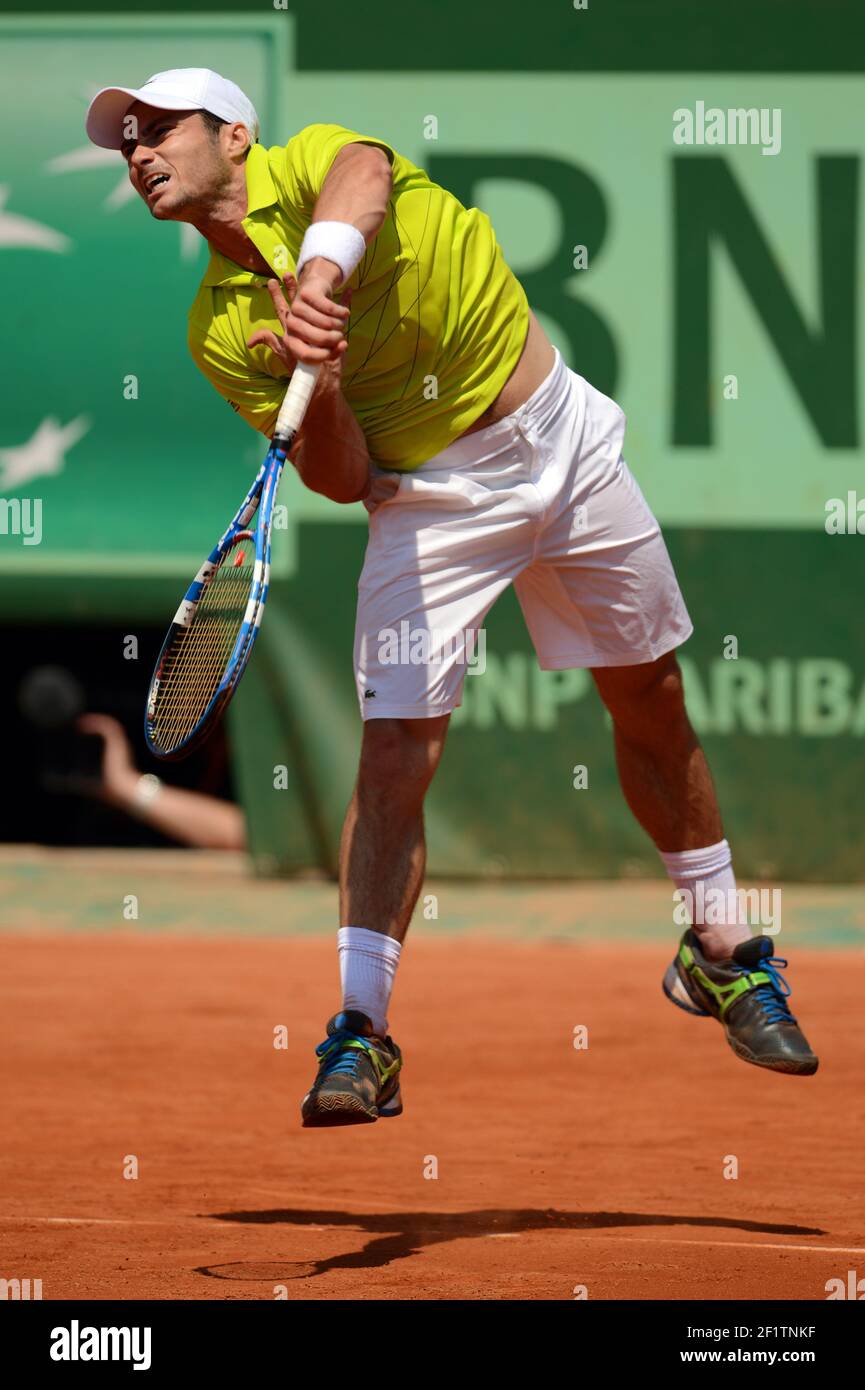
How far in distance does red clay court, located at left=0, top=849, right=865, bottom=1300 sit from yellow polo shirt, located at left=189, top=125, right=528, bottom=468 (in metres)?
1.54

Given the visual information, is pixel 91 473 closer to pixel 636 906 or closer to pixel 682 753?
pixel 636 906

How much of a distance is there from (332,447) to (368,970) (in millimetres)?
984

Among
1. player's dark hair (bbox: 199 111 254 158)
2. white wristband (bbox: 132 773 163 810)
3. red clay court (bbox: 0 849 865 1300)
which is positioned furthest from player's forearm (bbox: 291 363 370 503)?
white wristband (bbox: 132 773 163 810)

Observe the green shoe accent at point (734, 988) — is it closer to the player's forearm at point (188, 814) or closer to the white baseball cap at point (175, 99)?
the white baseball cap at point (175, 99)

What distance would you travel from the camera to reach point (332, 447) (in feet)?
12.4

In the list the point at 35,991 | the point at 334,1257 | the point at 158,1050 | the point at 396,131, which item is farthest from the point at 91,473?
the point at 334,1257

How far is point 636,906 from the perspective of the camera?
8359 mm

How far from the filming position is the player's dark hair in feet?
12.5

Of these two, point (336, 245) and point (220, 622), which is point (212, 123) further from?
Result: point (220, 622)

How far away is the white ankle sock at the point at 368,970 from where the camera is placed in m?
3.83

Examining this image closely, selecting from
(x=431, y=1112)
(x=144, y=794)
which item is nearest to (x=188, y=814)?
(x=144, y=794)

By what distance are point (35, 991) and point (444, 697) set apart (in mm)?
3495

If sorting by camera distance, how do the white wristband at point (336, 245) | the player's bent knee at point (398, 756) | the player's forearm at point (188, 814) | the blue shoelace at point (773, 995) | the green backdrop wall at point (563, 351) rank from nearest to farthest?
the white wristband at point (336, 245)
the player's bent knee at point (398, 756)
the blue shoelace at point (773, 995)
the green backdrop wall at point (563, 351)
the player's forearm at point (188, 814)

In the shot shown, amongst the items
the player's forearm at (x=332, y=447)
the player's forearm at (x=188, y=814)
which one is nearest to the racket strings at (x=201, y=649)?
the player's forearm at (x=332, y=447)
